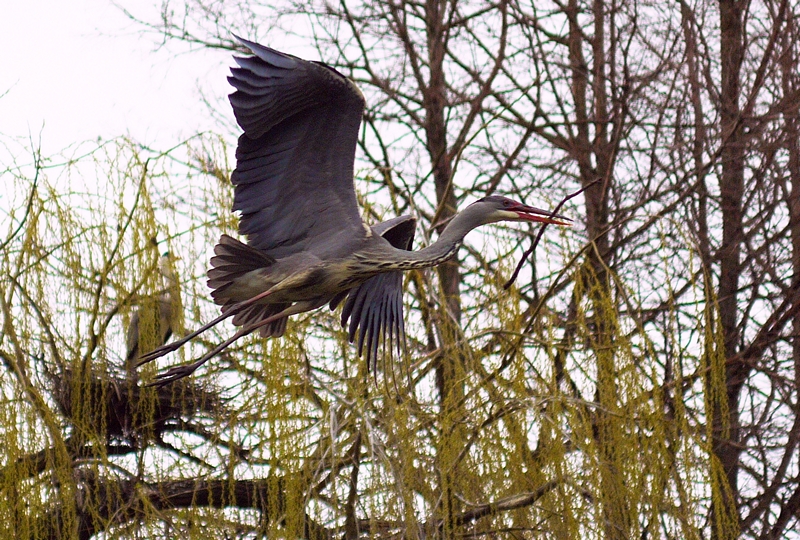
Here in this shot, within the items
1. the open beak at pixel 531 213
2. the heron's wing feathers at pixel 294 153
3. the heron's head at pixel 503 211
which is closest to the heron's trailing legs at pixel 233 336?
the heron's wing feathers at pixel 294 153

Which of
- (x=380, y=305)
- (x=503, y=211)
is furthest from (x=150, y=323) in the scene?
(x=503, y=211)

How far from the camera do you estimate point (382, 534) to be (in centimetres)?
518

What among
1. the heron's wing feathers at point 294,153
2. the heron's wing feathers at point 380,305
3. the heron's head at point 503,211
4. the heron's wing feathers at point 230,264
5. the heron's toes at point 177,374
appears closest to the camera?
the heron's wing feathers at point 294,153

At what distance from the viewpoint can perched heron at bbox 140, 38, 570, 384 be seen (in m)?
5.07

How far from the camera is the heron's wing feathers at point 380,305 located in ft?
19.6

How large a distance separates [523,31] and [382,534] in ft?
16.1

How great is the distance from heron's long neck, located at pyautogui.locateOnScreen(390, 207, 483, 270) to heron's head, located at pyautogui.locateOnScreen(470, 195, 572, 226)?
0.04 m

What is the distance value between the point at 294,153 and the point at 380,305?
1.10m

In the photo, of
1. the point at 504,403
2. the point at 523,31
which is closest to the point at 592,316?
the point at 504,403

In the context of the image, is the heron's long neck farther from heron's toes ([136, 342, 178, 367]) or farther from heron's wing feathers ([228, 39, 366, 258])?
heron's toes ([136, 342, 178, 367])

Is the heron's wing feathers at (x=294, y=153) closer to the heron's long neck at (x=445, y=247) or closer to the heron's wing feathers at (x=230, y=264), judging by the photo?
the heron's wing feathers at (x=230, y=264)

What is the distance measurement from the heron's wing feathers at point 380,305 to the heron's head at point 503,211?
507 mm

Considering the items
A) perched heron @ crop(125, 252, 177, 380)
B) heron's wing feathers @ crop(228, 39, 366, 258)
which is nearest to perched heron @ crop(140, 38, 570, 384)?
Answer: heron's wing feathers @ crop(228, 39, 366, 258)

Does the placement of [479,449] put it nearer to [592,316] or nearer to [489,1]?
[592,316]
